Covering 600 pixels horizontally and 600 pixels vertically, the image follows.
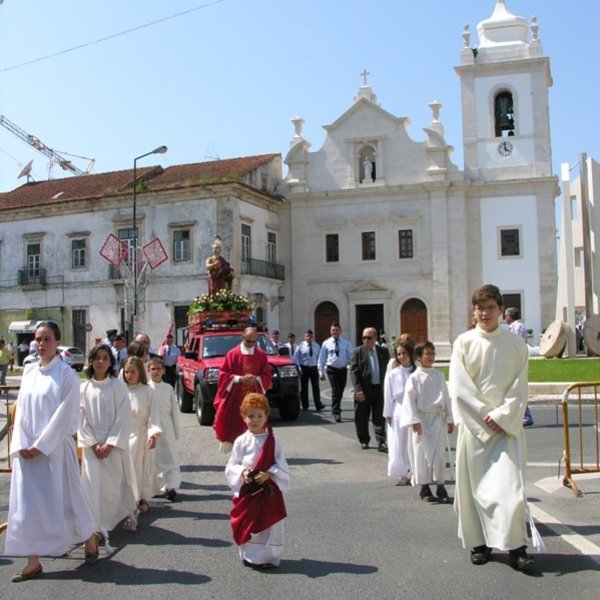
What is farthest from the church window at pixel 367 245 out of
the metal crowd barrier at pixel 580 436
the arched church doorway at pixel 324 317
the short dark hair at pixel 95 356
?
the short dark hair at pixel 95 356

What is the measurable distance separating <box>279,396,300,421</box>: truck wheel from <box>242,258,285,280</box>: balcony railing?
23642 millimetres

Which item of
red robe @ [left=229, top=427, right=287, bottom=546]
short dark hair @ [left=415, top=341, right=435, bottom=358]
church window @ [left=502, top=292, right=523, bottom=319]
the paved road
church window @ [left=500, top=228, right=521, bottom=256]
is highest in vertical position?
church window @ [left=500, top=228, right=521, bottom=256]

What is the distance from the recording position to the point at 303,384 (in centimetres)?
1839

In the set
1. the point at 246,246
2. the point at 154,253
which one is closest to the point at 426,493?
the point at 154,253

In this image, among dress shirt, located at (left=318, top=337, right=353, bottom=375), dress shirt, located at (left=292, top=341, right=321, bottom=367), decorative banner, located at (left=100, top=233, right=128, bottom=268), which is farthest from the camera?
decorative banner, located at (left=100, top=233, right=128, bottom=268)

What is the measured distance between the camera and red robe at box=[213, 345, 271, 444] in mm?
9336

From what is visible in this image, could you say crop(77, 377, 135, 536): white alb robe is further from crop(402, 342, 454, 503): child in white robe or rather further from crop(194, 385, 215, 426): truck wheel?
crop(194, 385, 215, 426): truck wheel

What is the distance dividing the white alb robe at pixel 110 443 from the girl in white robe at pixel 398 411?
3262 mm

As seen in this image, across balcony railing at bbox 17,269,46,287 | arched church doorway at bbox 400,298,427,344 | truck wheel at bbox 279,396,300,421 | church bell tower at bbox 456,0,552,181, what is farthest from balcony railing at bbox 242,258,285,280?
truck wheel at bbox 279,396,300,421

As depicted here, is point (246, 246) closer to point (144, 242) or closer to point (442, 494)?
point (144, 242)

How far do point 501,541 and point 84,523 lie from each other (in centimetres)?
303

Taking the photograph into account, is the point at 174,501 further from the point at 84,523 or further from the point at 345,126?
the point at 345,126

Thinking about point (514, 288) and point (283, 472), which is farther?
point (514, 288)

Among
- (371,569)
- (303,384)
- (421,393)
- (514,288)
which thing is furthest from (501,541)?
(514,288)
